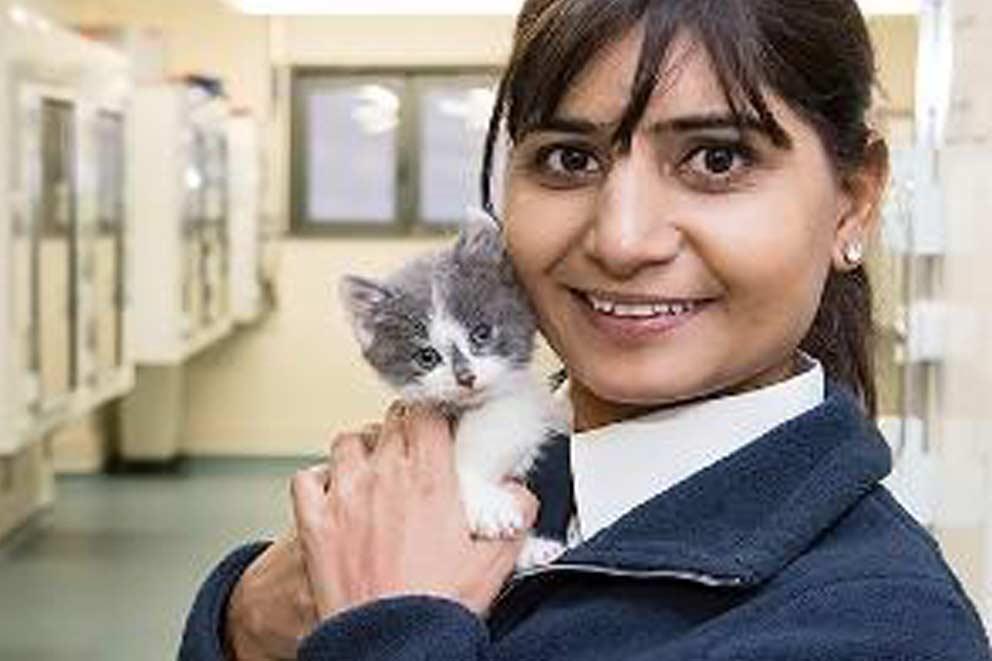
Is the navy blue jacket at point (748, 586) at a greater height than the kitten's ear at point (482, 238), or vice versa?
the kitten's ear at point (482, 238)

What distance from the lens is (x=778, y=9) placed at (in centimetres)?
99

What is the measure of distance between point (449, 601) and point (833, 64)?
0.44 meters

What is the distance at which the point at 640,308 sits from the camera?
3.26ft

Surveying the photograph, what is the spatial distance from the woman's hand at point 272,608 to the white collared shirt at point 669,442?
251mm

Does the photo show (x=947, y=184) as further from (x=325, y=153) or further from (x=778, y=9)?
(x=325, y=153)

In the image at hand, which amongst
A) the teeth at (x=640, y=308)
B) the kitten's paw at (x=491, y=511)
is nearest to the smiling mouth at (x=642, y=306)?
the teeth at (x=640, y=308)

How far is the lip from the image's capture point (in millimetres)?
989

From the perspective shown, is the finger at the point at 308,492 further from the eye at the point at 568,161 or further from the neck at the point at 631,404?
the eye at the point at 568,161

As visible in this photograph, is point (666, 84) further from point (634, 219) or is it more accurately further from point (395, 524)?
point (395, 524)

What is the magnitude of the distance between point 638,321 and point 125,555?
5.40 m

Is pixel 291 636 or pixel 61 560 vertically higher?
pixel 291 636

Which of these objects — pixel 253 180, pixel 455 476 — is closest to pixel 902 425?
pixel 455 476

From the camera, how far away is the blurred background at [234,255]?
94.8 inches

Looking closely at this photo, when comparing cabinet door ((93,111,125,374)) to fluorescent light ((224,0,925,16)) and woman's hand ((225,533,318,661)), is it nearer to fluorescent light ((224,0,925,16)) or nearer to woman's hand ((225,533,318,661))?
fluorescent light ((224,0,925,16))
